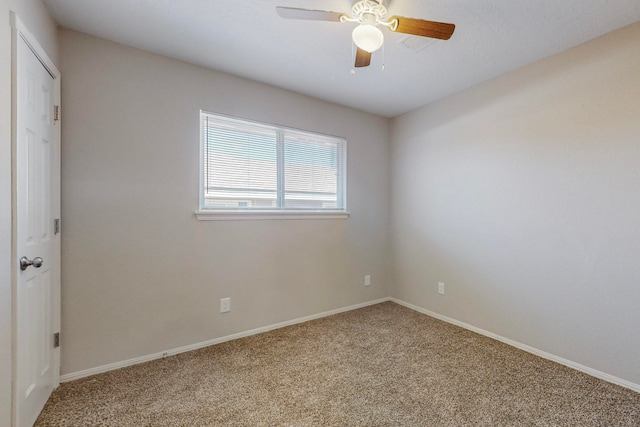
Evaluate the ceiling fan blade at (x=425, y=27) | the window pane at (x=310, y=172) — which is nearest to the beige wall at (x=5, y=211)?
the ceiling fan blade at (x=425, y=27)

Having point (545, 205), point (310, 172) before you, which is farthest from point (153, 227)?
point (545, 205)

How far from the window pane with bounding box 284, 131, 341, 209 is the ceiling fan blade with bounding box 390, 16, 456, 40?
1.69m

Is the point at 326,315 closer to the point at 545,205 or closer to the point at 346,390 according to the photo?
the point at 346,390

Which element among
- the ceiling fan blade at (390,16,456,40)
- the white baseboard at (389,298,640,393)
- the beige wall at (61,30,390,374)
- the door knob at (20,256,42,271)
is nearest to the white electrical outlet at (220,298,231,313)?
the beige wall at (61,30,390,374)

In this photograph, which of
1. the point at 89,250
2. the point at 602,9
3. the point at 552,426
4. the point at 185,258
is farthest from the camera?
the point at 185,258

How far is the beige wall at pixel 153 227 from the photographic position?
6.59ft

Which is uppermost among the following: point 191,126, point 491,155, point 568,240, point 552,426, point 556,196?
point 191,126

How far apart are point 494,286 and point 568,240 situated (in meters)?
0.73

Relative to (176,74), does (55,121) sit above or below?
below

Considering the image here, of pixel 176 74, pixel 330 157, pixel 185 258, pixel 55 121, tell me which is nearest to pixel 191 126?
pixel 176 74

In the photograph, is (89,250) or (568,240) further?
(568,240)

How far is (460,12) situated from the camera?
1779 mm

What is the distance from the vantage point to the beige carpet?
164 centimetres

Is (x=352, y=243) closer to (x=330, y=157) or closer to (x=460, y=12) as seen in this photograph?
(x=330, y=157)
